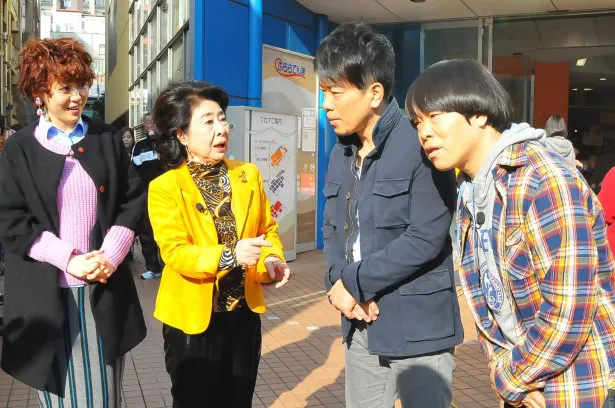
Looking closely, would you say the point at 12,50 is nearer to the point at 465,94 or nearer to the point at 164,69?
the point at 164,69

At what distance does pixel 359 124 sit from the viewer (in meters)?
2.64

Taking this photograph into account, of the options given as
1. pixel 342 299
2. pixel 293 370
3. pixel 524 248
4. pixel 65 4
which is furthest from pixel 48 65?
pixel 65 4

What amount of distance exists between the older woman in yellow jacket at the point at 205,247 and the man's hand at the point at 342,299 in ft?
1.20

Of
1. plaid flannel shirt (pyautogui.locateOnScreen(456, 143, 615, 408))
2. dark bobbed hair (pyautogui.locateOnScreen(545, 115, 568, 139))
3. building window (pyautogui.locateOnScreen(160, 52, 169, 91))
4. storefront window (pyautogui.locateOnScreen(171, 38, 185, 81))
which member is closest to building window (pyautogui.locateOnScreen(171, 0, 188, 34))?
storefront window (pyautogui.locateOnScreen(171, 38, 185, 81))

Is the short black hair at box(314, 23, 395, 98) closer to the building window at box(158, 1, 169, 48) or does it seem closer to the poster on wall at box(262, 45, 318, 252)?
the poster on wall at box(262, 45, 318, 252)

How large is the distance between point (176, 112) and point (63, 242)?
27.8 inches

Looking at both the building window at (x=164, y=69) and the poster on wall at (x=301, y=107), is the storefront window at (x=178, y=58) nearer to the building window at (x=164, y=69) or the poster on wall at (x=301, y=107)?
the building window at (x=164, y=69)

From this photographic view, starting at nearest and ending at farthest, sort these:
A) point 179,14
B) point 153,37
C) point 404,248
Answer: point 404,248 < point 179,14 < point 153,37

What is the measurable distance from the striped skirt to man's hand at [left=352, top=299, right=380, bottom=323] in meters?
1.07

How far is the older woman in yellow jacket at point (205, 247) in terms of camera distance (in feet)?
9.49

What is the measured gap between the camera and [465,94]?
2.04m

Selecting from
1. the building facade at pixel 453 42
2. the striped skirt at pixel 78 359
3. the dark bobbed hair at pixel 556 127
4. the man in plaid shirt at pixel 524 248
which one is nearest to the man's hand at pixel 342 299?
the man in plaid shirt at pixel 524 248

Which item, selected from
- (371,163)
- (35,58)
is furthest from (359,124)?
(35,58)

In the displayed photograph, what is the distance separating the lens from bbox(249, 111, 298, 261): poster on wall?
9.84 m
